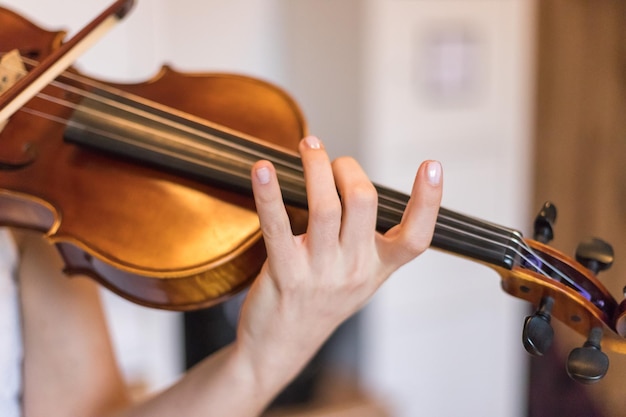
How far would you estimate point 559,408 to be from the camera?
90cm

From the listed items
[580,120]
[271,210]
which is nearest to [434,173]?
[271,210]

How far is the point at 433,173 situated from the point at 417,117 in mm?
1343

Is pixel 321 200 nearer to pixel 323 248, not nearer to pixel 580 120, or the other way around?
pixel 323 248

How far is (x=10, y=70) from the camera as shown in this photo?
0.73 m

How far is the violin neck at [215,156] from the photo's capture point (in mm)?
569

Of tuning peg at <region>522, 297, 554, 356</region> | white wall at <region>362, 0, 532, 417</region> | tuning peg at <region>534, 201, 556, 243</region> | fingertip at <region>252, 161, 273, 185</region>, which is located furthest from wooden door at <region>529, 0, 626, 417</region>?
fingertip at <region>252, 161, 273, 185</region>

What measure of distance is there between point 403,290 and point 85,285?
1170mm

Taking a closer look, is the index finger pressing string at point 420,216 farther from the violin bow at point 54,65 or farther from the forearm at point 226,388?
the violin bow at point 54,65

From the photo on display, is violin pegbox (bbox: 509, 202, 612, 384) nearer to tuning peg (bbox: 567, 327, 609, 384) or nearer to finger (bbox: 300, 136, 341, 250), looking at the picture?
tuning peg (bbox: 567, 327, 609, 384)

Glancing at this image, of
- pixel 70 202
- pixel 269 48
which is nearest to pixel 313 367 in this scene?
pixel 269 48

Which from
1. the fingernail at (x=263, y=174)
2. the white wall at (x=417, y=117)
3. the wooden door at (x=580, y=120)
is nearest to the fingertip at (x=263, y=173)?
the fingernail at (x=263, y=174)

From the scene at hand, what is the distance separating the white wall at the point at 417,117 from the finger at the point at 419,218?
111 centimetres

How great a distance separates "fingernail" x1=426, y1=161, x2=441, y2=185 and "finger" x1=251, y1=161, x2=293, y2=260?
107 millimetres

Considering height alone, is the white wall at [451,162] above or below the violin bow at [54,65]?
below
